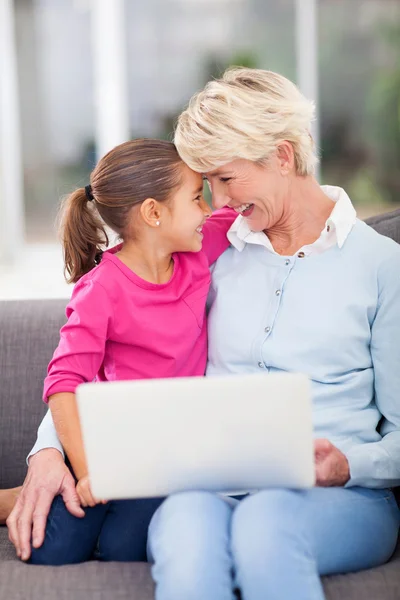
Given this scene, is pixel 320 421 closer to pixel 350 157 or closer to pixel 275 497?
pixel 275 497

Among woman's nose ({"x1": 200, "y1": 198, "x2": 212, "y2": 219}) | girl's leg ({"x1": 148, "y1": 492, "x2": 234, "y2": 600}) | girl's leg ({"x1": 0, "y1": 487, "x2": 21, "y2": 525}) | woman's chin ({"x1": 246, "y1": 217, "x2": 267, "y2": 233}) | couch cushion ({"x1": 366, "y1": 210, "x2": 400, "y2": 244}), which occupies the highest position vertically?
woman's nose ({"x1": 200, "y1": 198, "x2": 212, "y2": 219})

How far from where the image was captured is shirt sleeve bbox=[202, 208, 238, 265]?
1759 millimetres

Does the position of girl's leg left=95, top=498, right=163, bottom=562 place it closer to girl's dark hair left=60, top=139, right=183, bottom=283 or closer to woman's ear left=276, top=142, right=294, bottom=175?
girl's dark hair left=60, top=139, right=183, bottom=283

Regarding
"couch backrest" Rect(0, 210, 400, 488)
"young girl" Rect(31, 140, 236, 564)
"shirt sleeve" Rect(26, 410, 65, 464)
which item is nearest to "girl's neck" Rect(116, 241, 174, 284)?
"young girl" Rect(31, 140, 236, 564)

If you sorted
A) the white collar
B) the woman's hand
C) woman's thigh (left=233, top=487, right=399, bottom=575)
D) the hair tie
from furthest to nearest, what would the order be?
the hair tie, the white collar, the woman's hand, woman's thigh (left=233, top=487, right=399, bottom=575)

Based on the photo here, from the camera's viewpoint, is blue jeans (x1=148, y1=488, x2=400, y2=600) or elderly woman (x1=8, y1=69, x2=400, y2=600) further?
elderly woman (x1=8, y1=69, x2=400, y2=600)

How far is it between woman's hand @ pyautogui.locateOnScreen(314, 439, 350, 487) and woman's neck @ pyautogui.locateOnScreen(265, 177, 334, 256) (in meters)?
0.45

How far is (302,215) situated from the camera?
5.52 feet

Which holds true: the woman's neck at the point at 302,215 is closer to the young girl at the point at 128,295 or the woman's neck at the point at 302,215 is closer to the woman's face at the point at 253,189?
the woman's face at the point at 253,189

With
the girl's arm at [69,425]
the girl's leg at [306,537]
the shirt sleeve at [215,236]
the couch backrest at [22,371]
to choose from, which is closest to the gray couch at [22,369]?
the couch backrest at [22,371]

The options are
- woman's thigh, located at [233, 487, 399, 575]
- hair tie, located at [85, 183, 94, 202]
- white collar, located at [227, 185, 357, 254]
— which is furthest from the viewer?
hair tie, located at [85, 183, 94, 202]

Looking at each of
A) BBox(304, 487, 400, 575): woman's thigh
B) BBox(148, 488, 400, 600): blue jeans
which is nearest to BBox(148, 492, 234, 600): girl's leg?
BBox(148, 488, 400, 600): blue jeans

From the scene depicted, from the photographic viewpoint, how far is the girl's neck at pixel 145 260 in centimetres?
167

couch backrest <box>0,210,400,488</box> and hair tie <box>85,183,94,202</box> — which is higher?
hair tie <box>85,183,94,202</box>
